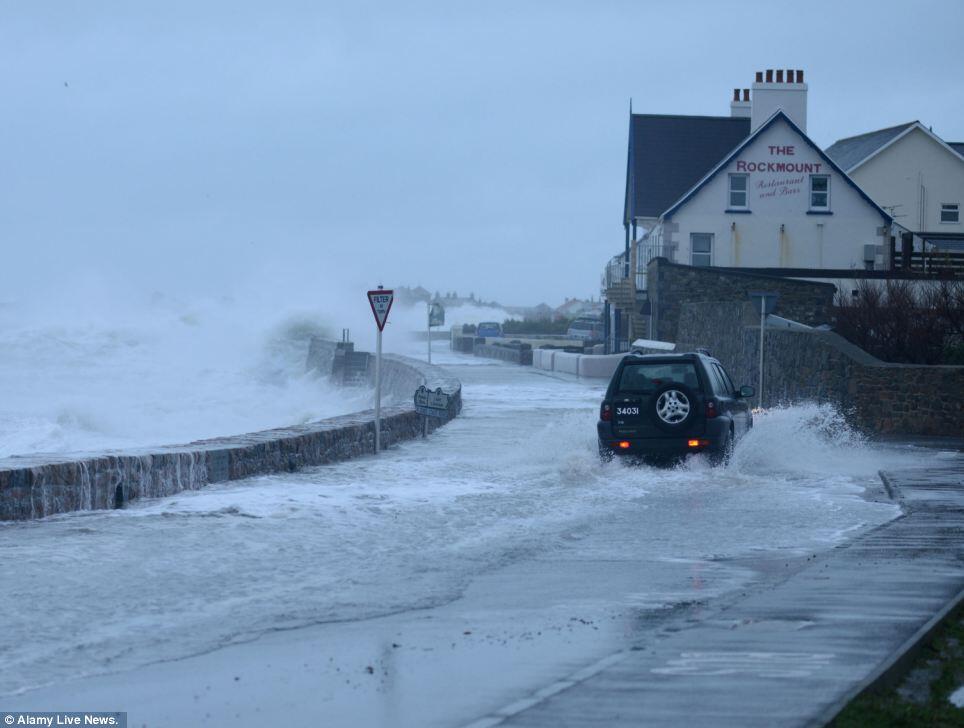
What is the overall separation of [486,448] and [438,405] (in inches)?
59.3

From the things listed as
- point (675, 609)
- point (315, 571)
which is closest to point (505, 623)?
point (675, 609)

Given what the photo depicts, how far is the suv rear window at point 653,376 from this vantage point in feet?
54.0

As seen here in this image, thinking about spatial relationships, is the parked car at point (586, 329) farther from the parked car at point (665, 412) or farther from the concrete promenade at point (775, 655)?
the concrete promenade at point (775, 655)

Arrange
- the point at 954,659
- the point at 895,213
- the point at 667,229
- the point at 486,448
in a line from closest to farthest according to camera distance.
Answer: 1. the point at 954,659
2. the point at 486,448
3. the point at 667,229
4. the point at 895,213

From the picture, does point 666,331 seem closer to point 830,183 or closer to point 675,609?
point 830,183

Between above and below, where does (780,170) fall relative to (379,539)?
above

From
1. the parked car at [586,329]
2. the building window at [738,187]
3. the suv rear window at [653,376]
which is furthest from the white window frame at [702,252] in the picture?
the suv rear window at [653,376]

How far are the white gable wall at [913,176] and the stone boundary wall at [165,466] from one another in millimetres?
39972

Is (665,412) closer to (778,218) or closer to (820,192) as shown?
(778,218)

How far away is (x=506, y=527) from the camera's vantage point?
12289mm

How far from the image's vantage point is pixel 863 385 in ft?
77.0

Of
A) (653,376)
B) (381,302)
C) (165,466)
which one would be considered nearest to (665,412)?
(653,376)

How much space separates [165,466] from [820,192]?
128ft

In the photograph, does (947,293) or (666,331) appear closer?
(947,293)
